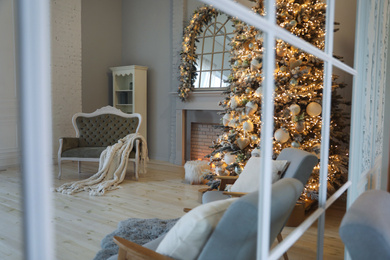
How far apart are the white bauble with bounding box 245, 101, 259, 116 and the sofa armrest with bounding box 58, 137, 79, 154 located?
10.3 feet

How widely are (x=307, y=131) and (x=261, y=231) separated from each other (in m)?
2.83


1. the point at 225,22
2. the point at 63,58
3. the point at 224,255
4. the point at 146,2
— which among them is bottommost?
the point at 224,255

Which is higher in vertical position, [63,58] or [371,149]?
[63,58]

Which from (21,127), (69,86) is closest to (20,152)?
(21,127)

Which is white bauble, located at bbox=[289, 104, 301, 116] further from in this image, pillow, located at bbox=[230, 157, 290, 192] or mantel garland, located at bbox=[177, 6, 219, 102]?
mantel garland, located at bbox=[177, 6, 219, 102]

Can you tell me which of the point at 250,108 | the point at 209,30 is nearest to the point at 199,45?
the point at 209,30

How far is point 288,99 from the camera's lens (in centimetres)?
339

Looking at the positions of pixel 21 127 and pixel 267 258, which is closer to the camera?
pixel 21 127

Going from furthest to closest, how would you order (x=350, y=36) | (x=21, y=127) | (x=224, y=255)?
1. (x=350, y=36)
2. (x=224, y=255)
3. (x=21, y=127)

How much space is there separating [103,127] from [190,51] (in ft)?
7.01

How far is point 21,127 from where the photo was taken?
375mm

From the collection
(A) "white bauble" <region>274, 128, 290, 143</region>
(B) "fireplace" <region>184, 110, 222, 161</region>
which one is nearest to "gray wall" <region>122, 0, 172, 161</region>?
(B) "fireplace" <region>184, 110, 222, 161</region>

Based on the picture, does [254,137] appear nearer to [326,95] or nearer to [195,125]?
[326,95]

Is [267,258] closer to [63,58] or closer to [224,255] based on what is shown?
[224,255]
